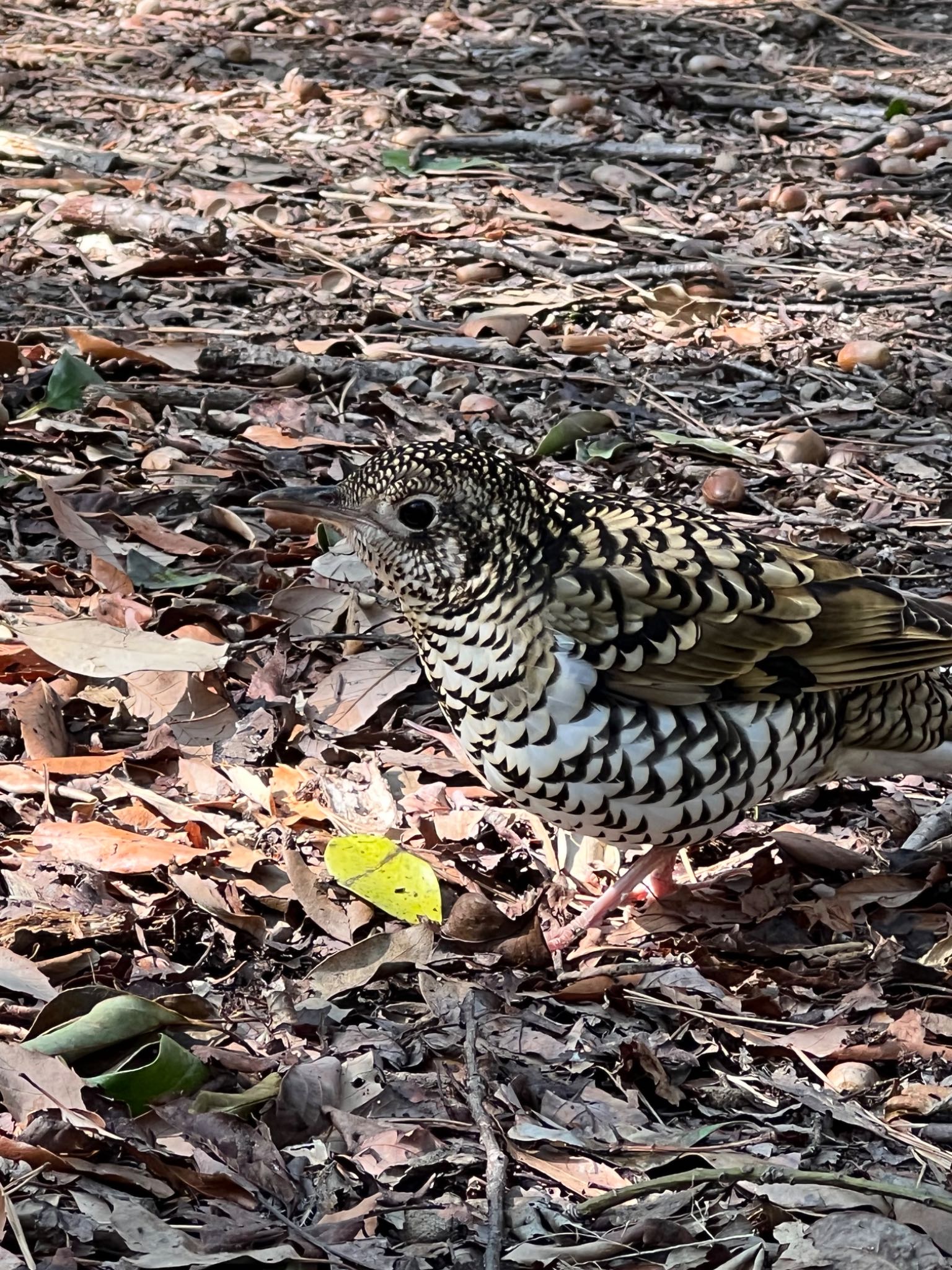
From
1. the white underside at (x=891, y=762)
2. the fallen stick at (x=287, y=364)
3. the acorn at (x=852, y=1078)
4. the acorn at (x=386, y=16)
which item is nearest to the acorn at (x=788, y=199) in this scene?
the fallen stick at (x=287, y=364)

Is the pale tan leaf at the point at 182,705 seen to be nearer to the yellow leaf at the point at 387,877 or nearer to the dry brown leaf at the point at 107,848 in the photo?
the dry brown leaf at the point at 107,848

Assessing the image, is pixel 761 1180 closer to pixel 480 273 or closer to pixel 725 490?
pixel 725 490

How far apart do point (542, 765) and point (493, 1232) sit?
125 centimetres

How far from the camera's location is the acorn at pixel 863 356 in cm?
696

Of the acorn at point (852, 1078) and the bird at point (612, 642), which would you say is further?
the bird at point (612, 642)

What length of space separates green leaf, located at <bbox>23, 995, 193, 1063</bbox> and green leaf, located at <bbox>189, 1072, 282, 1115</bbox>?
0.21m

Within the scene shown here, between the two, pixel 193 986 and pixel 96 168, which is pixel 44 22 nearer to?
pixel 96 168

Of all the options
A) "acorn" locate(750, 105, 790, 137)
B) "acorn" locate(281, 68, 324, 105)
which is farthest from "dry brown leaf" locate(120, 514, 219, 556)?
"acorn" locate(750, 105, 790, 137)

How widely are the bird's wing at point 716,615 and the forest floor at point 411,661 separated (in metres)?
0.62

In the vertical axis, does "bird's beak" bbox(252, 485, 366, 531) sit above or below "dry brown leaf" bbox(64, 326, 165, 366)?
above

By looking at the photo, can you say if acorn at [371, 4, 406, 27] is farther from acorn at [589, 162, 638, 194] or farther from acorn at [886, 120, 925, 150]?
acorn at [886, 120, 925, 150]

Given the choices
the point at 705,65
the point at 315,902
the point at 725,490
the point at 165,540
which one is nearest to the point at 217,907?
the point at 315,902

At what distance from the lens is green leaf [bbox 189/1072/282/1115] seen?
10.8 ft

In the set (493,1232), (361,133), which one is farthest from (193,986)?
(361,133)
